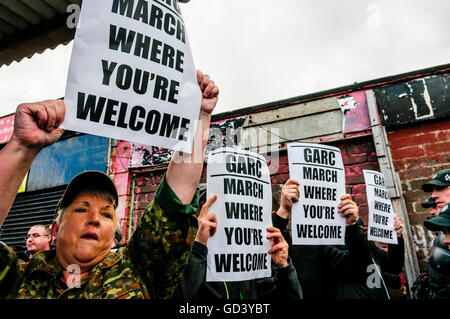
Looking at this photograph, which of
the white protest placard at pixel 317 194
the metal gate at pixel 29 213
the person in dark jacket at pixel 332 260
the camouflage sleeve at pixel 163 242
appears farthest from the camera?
the metal gate at pixel 29 213

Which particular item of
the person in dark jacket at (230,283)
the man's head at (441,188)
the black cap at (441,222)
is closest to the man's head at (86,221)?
the person in dark jacket at (230,283)

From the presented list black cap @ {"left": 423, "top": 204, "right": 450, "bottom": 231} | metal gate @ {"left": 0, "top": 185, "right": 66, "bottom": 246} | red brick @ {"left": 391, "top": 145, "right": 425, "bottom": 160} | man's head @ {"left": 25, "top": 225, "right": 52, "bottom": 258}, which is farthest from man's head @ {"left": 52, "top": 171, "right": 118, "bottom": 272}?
metal gate @ {"left": 0, "top": 185, "right": 66, "bottom": 246}

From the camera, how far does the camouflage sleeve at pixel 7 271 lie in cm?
102

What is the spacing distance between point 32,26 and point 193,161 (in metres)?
1.52

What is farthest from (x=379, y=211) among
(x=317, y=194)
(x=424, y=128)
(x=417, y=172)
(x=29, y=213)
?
(x=29, y=213)

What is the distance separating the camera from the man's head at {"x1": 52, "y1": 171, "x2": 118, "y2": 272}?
1199mm

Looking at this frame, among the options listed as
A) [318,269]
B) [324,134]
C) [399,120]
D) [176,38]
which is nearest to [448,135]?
[399,120]

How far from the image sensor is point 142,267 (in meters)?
1.19

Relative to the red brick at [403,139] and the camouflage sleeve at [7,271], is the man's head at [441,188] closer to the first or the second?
the red brick at [403,139]

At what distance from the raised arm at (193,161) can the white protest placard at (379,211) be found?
198 centimetres

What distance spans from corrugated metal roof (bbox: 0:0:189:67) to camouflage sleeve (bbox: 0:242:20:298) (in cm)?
139

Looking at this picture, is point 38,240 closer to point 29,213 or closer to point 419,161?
point 29,213

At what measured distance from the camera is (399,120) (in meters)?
4.06

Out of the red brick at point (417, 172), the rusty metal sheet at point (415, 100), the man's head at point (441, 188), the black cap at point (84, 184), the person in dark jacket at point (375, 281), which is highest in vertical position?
the rusty metal sheet at point (415, 100)
